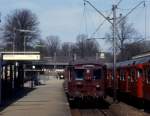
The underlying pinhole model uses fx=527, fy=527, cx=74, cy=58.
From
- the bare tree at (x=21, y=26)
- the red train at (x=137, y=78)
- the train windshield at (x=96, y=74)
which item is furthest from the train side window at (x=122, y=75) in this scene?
the bare tree at (x=21, y=26)

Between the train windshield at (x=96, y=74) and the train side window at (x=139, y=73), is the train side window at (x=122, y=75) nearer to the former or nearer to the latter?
the train windshield at (x=96, y=74)

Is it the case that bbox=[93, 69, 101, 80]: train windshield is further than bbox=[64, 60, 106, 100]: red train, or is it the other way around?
bbox=[93, 69, 101, 80]: train windshield

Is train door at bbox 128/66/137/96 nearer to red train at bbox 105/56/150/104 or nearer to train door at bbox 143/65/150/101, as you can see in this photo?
red train at bbox 105/56/150/104

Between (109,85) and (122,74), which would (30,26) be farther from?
(122,74)

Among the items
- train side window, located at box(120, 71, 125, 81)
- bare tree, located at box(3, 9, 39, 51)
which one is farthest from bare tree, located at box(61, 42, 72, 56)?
train side window, located at box(120, 71, 125, 81)

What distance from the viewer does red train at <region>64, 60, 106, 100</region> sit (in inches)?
1213

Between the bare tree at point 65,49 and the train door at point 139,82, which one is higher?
the bare tree at point 65,49

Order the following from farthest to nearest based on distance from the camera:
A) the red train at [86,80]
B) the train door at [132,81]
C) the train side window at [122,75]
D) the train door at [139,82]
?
the train side window at [122,75] < the train door at [132,81] < the red train at [86,80] < the train door at [139,82]

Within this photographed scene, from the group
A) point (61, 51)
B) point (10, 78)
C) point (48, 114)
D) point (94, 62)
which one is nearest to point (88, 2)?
point (94, 62)

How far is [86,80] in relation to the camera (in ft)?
102

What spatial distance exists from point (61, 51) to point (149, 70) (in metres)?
151

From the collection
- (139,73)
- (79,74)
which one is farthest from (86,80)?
(139,73)

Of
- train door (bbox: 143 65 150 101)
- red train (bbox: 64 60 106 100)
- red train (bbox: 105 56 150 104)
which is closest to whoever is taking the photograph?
train door (bbox: 143 65 150 101)

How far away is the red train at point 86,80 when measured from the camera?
30812 millimetres
